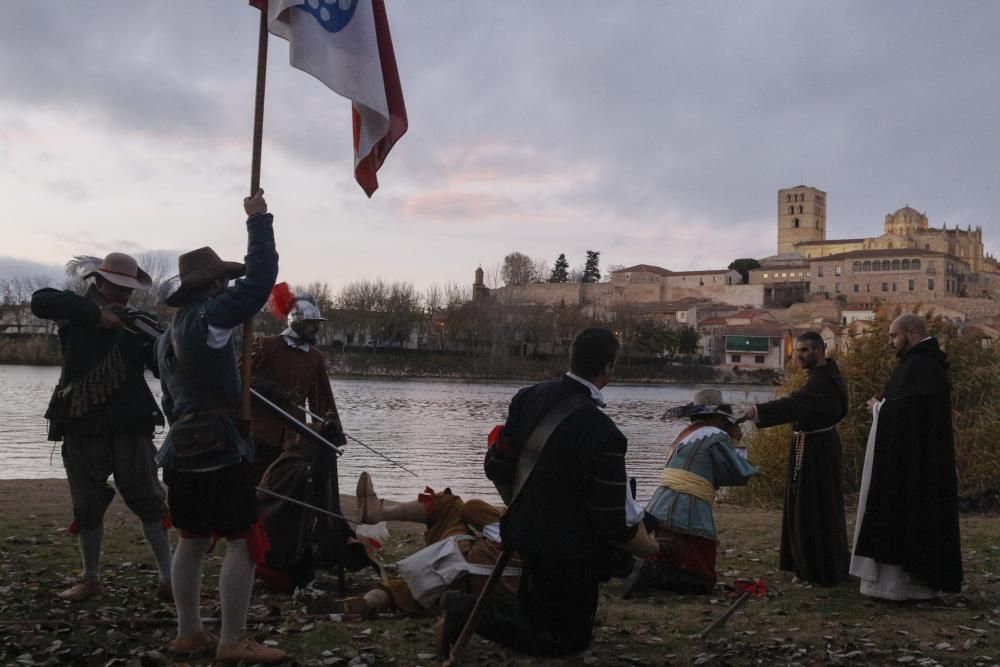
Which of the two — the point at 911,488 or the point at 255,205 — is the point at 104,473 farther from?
the point at 911,488

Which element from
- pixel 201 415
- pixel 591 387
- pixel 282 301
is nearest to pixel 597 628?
pixel 591 387

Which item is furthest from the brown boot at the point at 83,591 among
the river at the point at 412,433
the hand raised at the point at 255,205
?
the river at the point at 412,433

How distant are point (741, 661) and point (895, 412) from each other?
9.24 feet

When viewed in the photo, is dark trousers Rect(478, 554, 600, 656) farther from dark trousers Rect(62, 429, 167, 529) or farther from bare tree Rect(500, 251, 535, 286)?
bare tree Rect(500, 251, 535, 286)

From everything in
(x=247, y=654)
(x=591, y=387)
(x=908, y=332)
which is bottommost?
(x=247, y=654)

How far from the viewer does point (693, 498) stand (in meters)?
6.98

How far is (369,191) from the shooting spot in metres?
6.06

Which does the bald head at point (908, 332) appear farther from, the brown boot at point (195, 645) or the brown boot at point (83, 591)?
the brown boot at point (83, 591)

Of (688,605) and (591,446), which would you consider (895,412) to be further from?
(591,446)

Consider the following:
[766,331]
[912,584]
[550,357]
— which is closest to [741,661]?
[912,584]

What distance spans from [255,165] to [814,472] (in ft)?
16.4

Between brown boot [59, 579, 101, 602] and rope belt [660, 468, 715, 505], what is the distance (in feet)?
13.0

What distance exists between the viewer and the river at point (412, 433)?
674 inches

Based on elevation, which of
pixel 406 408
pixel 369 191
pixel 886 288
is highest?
pixel 886 288
